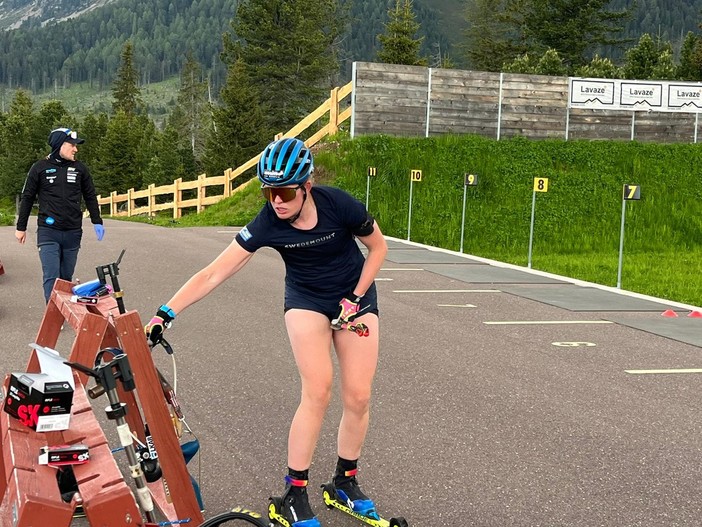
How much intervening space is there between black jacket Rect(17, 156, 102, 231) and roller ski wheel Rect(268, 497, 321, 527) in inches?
226

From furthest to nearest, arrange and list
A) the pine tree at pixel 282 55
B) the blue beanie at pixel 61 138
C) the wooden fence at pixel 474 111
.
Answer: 1. the pine tree at pixel 282 55
2. the wooden fence at pixel 474 111
3. the blue beanie at pixel 61 138

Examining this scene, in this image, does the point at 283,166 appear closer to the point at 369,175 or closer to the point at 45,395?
the point at 45,395

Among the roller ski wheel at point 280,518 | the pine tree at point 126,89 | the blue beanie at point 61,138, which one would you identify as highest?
the pine tree at point 126,89

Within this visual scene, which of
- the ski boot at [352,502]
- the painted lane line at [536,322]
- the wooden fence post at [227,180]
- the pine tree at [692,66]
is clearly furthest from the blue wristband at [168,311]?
the pine tree at [692,66]

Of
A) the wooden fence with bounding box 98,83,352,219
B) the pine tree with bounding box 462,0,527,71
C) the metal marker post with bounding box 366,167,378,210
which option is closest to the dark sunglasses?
the metal marker post with bounding box 366,167,378,210

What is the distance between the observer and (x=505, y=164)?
25562mm

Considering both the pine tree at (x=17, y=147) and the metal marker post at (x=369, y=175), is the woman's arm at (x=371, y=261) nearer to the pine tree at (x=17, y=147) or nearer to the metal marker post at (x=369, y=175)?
the metal marker post at (x=369, y=175)

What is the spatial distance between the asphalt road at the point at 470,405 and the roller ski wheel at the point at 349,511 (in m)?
0.06

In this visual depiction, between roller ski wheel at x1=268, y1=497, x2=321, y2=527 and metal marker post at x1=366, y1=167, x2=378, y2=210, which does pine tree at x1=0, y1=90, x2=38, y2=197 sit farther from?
roller ski wheel at x1=268, y1=497, x2=321, y2=527

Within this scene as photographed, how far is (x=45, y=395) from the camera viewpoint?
3.00 metres

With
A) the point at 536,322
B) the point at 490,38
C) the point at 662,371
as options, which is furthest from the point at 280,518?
the point at 490,38

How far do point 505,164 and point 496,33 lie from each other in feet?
234

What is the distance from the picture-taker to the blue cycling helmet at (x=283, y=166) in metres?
4.02

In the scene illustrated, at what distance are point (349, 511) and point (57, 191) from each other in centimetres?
607
